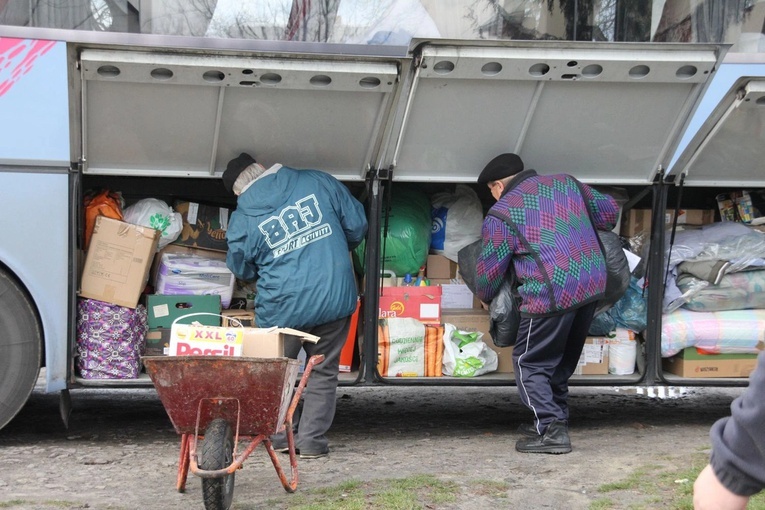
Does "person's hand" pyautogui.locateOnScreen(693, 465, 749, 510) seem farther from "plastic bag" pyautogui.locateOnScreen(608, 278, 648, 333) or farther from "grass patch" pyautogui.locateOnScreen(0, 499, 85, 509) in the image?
"plastic bag" pyautogui.locateOnScreen(608, 278, 648, 333)

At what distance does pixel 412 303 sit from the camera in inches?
224

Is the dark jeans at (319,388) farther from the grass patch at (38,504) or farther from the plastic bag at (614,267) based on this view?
the plastic bag at (614,267)

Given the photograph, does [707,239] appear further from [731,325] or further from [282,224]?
[282,224]

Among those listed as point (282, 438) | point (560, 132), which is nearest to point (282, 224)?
point (282, 438)

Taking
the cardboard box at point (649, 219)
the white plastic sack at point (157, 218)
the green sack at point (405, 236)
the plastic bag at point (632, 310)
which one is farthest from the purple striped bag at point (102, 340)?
the cardboard box at point (649, 219)

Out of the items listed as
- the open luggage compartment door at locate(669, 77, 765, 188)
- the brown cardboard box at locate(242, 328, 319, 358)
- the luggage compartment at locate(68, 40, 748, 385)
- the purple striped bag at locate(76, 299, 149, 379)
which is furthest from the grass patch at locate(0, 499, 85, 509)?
the open luggage compartment door at locate(669, 77, 765, 188)

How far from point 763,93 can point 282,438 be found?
3294 millimetres

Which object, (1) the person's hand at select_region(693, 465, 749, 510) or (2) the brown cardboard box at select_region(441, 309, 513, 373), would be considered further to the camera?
(2) the brown cardboard box at select_region(441, 309, 513, 373)

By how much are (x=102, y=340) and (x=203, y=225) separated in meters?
0.96

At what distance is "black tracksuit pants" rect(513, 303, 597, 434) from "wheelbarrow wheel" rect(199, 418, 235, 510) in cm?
198

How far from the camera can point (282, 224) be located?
5.10 meters

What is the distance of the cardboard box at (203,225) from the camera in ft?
18.9

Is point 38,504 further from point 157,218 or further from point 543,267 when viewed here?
point 543,267

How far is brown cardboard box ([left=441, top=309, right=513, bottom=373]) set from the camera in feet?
19.0
